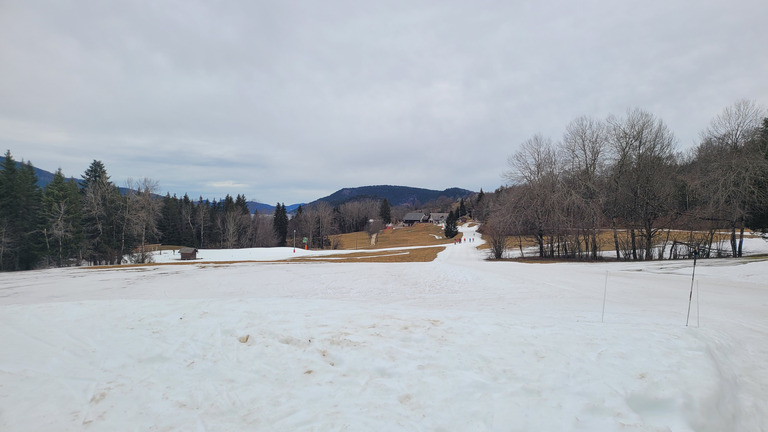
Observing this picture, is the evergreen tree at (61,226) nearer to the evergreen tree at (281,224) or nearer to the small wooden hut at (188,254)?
the small wooden hut at (188,254)

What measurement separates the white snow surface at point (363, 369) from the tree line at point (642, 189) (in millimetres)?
20565

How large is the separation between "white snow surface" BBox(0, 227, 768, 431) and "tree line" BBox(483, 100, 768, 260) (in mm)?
20565

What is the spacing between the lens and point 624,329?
5.84 metres

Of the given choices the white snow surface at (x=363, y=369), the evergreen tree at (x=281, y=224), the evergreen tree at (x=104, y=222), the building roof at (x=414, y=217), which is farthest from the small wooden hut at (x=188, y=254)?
the building roof at (x=414, y=217)

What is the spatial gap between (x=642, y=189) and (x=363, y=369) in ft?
101

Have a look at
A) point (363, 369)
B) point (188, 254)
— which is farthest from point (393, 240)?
point (363, 369)

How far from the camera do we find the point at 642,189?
25984 millimetres

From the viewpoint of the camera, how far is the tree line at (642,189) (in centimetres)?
2284

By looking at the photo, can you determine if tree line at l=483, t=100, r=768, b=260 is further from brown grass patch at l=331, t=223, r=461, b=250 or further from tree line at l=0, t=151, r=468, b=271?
tree line at l=0, t=151, r=468, b=271

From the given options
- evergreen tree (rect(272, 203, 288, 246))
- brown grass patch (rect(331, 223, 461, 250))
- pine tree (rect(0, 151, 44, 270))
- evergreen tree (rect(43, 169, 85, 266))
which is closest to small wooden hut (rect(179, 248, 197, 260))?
evergreen tree (rect(43, 169, 85, 266))

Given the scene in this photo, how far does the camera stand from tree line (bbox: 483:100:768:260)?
22.8m

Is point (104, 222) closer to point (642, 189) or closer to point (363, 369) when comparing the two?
point (363, 369)

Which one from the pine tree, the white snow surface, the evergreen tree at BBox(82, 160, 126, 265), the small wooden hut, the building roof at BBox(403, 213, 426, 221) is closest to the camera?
the white snow surface

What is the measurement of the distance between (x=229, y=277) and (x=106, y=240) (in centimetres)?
3761
